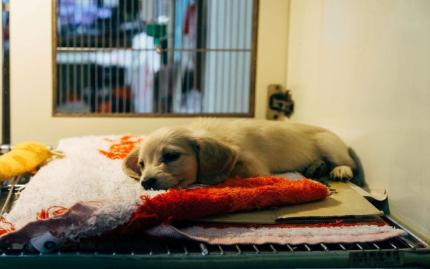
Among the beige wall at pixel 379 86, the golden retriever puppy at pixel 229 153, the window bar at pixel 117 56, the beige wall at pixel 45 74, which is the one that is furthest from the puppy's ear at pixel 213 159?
the window bar at pixel 117 56

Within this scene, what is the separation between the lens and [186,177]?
1.89m

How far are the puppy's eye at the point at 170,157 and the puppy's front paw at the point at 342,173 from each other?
550mm

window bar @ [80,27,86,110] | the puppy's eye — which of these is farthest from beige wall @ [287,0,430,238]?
window bar @ [80,27,86,110]

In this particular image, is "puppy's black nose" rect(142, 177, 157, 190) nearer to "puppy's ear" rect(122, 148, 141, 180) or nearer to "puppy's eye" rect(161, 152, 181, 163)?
"puppy's eye" rect(161, 152, 181, 163)

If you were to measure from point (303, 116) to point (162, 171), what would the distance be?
104cm

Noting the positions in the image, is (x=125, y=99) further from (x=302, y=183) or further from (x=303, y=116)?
(x=302, y=183)

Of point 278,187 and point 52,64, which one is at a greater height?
point 52,64

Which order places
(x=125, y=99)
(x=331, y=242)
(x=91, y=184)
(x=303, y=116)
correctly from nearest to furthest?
(x=331, y=242) → (x=91, y=184) → (x=303, y=116) → (x=125, y=99)

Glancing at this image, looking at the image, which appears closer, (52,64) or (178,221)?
(178,221)

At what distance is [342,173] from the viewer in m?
2.04

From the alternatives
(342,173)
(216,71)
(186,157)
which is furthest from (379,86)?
(216,71)

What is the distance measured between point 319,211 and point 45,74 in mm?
1642

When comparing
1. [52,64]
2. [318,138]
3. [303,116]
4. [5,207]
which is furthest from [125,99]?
[5,207]

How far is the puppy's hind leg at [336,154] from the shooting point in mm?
2053
